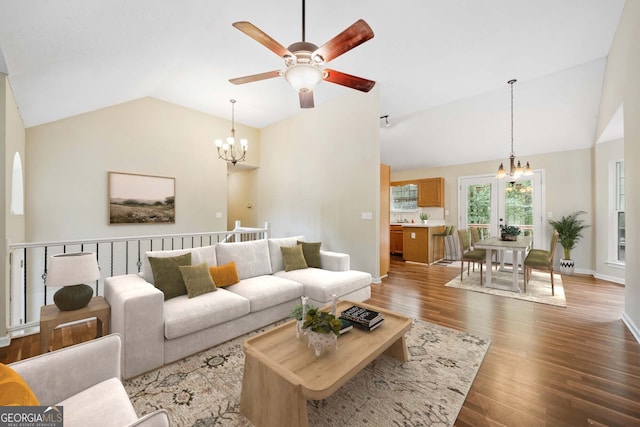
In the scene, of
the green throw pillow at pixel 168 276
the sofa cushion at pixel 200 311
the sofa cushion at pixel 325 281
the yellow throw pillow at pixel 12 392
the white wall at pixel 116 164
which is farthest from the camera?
the white wall at pixel 116 164

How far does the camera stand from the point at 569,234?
5.18 meters

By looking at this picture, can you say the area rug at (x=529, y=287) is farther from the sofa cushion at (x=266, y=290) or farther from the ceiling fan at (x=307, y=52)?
the ceiling fan at (x=307, y=52)

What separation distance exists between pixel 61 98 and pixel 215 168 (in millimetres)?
2871

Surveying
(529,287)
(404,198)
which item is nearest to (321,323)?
(529,287)

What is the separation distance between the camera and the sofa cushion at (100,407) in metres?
1.02

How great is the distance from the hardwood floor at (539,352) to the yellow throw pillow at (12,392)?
2.02 m

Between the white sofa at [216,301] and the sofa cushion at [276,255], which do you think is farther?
the sofa cushion at [276,255]

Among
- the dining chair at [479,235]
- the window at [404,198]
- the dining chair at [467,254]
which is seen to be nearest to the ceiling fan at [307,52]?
the dining chair at [467,254]

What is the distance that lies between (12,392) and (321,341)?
49.5 inches

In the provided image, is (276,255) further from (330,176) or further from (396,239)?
(396,239)

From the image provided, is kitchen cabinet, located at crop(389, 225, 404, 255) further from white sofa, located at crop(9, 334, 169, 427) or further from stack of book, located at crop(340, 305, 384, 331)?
white sofa, located at crop(9, 334, 169, 427)

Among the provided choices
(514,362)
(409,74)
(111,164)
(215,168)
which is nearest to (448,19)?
(409,74)

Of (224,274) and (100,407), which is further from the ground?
(224,274)

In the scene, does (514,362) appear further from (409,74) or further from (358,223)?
(409,74)
